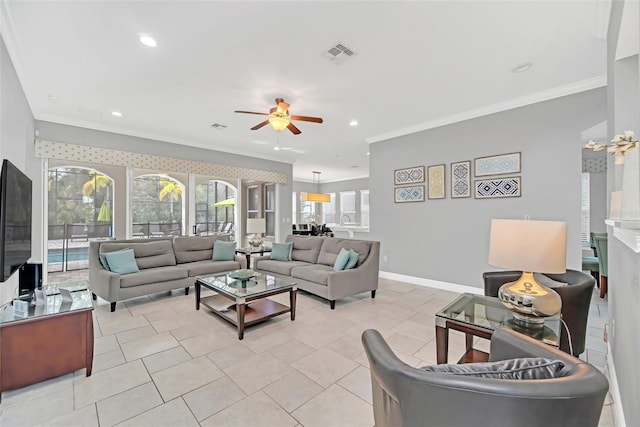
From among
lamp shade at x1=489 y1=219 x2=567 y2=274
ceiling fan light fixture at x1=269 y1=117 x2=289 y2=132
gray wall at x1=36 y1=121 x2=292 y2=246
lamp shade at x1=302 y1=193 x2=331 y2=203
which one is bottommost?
lamp shade at x1=489 y1=219 x2=567 y2=274

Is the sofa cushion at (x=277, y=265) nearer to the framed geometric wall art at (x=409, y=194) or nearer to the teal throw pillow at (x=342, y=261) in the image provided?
the teal throw pillow at (x=342, y=261)

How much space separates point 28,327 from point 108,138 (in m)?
4.15

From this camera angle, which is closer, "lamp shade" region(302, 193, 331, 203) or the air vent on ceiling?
the air vent on ceiling

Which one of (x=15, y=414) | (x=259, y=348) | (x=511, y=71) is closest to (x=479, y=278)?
(x=511, y=71)

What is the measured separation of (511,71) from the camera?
3.10 m

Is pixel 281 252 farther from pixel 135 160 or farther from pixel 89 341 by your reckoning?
pixel 135 160

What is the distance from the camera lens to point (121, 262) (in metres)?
3.86

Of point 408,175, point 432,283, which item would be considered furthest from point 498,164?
point 432,283

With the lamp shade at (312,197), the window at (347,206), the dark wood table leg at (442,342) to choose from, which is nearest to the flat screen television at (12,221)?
the dark wood table leg at (442,342)

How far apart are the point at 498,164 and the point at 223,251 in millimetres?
4679

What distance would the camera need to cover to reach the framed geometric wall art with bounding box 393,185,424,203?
4.98 meters

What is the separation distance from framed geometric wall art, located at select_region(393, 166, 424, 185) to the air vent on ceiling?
277 cm

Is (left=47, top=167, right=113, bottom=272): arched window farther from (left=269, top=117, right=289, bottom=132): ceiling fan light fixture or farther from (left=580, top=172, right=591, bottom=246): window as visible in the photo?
(left=580, top=172, right=591, bottom=246): window

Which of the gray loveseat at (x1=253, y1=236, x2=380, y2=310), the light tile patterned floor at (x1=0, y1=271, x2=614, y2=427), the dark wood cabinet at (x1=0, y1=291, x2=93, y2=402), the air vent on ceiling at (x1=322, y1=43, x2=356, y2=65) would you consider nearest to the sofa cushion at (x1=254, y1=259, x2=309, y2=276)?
the gray loveseat at (x1=253, y1=236, x2=380, y2=310)
